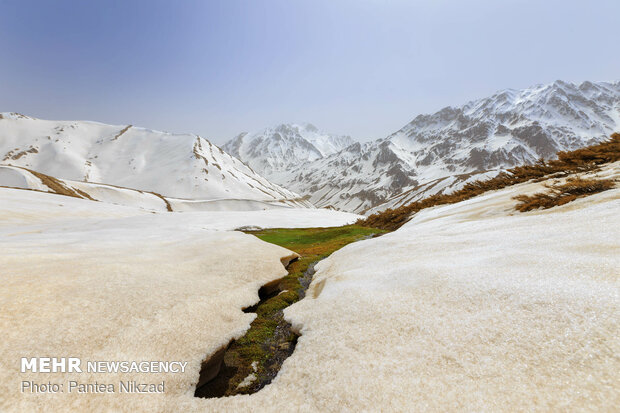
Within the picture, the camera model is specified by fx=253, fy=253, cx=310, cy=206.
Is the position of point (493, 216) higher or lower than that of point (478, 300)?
higher

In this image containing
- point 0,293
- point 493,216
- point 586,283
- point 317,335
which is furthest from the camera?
point 493,216

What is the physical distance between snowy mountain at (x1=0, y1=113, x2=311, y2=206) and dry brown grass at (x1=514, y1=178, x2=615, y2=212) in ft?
467

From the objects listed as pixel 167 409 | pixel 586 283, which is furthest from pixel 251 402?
→ pixel 586 283

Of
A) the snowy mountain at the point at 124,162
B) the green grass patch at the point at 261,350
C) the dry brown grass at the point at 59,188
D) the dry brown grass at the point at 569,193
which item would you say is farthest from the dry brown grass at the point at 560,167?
the snowy mountain at the point at 124,162

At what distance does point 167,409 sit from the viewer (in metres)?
4.56

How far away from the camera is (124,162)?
177125 millimetres

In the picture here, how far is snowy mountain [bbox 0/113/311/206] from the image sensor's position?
495 feet

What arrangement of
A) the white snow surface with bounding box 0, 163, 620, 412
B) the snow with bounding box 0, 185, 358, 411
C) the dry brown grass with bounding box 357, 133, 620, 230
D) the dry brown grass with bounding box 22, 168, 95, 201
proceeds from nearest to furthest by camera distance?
1. the white snow surface with bounding box 0, 163, 620, 412
2. the snow with bounding box 0, 185, 358, 411
3. the dry brown grass with bounding box 357, 133, 620, 230
4. the dry brown grass with bounding box 22, 168, 95, 201

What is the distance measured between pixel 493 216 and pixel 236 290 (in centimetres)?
1463

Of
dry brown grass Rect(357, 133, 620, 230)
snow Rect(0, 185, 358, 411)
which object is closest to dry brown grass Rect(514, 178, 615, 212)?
dry brown grass Rect(357, 133, 620, 230)

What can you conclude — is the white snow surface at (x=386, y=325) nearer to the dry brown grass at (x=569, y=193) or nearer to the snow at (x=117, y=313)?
the snow at (x=117, y=313)

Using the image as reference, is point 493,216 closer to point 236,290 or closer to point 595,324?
point 595,324

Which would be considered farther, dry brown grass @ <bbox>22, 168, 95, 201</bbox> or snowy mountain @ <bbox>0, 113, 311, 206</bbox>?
snowy mountain @ <bbox>0, 113, 311, 206</bbox>

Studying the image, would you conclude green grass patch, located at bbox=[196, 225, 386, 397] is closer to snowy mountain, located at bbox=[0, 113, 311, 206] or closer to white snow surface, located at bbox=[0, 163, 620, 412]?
white snow surface, located at bbox=[0, 163, 620, 412]
